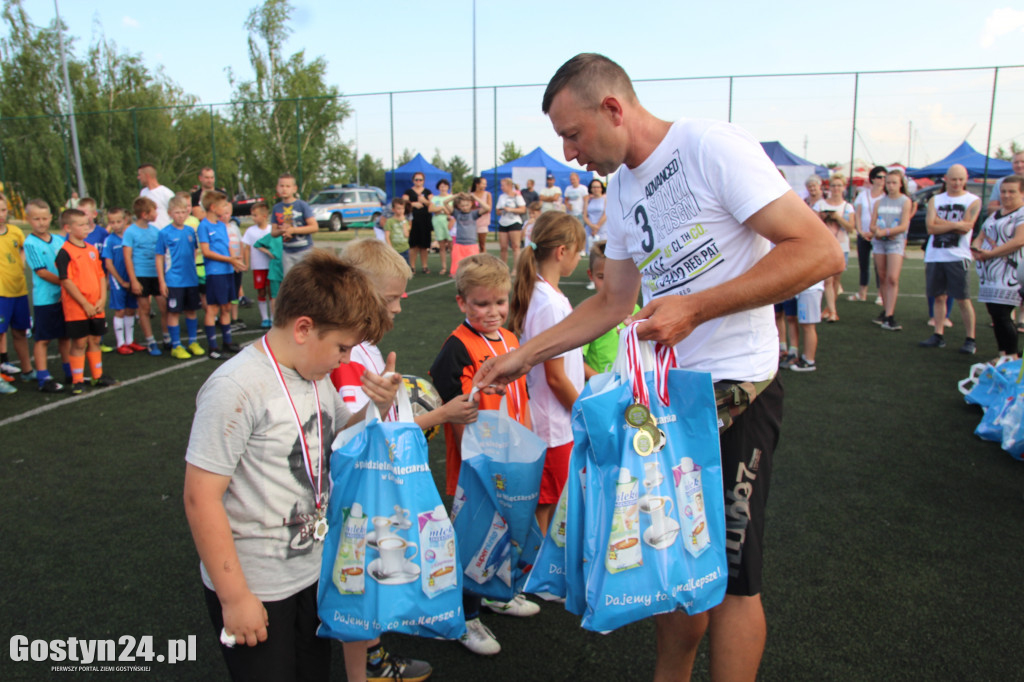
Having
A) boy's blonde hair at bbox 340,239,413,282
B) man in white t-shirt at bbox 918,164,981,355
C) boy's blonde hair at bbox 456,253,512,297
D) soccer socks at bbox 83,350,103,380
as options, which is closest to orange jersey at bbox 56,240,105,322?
soccer socks at bbox 83,350,103,380

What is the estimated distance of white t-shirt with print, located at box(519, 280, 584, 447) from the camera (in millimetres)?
2928

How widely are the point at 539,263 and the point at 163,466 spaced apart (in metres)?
2.96

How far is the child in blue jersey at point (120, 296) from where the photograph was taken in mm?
7668

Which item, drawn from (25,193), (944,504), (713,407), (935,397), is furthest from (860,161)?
(25,193)

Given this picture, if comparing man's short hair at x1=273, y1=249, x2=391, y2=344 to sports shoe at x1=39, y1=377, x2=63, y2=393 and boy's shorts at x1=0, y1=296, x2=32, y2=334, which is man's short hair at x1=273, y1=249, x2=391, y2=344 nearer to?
sports shoe at x1=39, y1=377, x2=63, y2=393

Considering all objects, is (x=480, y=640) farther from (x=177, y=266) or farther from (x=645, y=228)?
(x=177, y=266)

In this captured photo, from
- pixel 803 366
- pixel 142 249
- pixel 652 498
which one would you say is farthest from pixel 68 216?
pixel 803 366

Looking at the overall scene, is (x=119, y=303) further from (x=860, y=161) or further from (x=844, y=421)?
(x=860, y=161)

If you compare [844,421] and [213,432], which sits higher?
[213,432]

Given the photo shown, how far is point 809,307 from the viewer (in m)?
6.39

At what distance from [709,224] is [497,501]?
114 centimetres

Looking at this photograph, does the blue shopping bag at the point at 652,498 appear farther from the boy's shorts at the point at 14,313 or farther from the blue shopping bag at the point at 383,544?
the boy's shorts at the point at 14,313

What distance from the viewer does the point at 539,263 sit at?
122 inches

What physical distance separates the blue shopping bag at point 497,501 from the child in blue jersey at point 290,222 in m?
6.78
